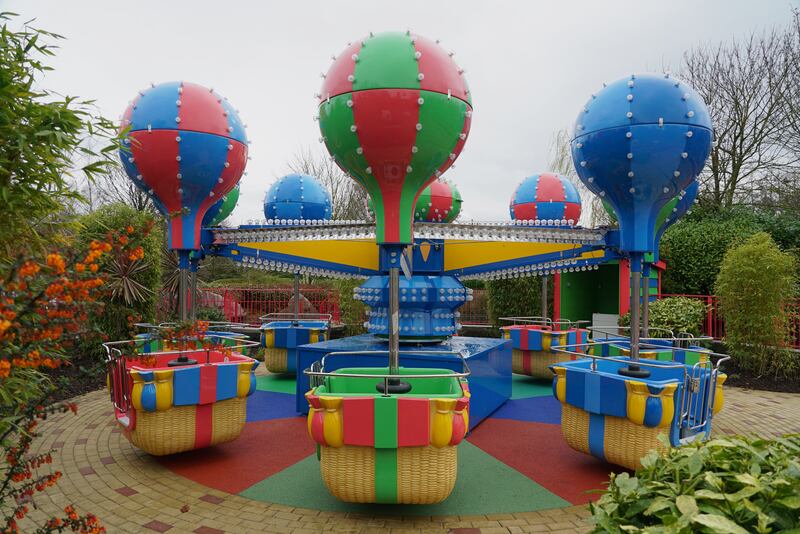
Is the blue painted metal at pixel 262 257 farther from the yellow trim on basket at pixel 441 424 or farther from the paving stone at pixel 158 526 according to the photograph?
the yellow trim on basket at pixel 441 424

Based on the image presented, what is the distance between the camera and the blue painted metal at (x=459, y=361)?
5.84 metres

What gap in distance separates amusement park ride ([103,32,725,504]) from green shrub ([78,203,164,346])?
3.59 metres

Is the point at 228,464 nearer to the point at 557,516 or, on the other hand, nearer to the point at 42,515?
the point at 42,515

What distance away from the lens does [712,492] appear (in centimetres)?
170

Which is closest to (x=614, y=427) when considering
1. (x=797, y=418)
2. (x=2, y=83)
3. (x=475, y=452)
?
(x=475, y=452)

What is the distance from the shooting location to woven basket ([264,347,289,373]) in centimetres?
894

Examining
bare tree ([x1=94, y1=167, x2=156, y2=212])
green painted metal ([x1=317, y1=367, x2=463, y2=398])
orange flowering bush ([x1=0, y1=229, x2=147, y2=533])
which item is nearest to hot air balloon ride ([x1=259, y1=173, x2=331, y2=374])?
green painted metal ([x1=317, y1=367, x2=463, y2=398])

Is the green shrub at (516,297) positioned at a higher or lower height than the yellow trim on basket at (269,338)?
higher

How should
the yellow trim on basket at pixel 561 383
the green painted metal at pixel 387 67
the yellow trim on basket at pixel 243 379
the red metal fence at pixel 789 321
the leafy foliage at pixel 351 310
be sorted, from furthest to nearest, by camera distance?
the leafy foliage at pixel 351 310 → the red metal fence at pixel 789 321 → the yellow trim on basket at pixel 243 379 → the yellow trim on basket at pixel 561 383 → the green painted metal at pixel 387 67

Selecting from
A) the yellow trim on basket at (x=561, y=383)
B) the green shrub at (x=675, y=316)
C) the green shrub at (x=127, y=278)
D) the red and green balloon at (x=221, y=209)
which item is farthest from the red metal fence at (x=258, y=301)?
the yellow trim on basket at (x=561, y=383)

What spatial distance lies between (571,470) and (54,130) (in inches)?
187

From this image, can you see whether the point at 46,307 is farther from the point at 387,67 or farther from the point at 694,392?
the point at 694,392

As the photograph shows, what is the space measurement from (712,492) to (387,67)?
129 inches

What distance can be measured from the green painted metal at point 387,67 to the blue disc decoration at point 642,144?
6.51 ft
